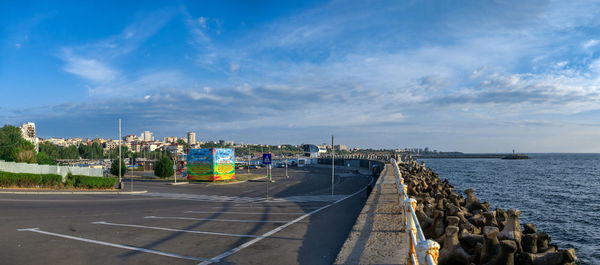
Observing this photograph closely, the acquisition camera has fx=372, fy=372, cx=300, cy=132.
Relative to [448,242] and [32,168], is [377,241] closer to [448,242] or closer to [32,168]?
[448,242]

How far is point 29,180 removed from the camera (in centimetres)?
2789

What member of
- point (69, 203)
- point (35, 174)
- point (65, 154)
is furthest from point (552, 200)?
point (65, 154)

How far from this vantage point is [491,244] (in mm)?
7262

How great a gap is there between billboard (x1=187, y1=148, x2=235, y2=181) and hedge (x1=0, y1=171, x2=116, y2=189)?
31.6 feet

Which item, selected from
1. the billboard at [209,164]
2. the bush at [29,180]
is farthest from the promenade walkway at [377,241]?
the billboard at [209,164]

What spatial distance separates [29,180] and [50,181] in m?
1.33

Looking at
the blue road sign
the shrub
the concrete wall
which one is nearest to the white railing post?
the blue road sign

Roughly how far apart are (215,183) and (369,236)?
31.4 meters

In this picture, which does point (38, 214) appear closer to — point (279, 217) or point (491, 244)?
point (279, 217)

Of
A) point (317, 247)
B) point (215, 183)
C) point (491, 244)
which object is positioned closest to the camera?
point (491, 244)

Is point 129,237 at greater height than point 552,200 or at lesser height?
greater

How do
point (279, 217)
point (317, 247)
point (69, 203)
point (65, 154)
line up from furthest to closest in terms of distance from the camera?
point (65, 154)
point (69, 203)
point (279, 217)
point (317, 247)

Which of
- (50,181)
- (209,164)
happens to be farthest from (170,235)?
(209,164)

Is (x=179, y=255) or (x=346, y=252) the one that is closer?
(x=346, y=252)
